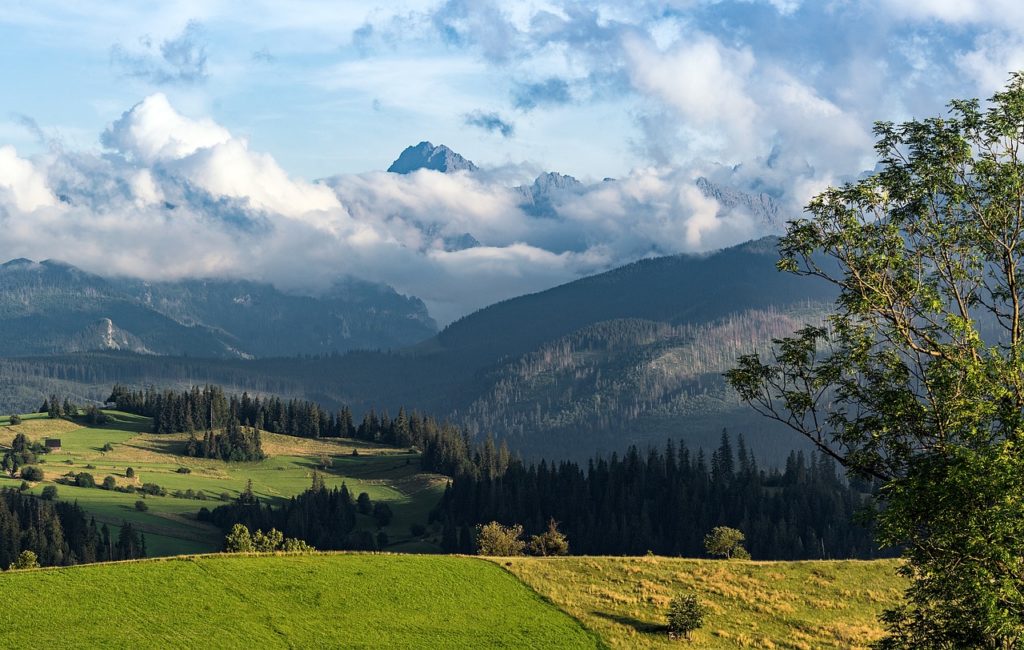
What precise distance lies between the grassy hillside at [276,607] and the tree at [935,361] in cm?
3827

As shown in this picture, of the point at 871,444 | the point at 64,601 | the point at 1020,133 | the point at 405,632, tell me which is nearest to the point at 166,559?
the point at 64,601

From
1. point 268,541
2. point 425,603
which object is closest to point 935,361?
point 425,603

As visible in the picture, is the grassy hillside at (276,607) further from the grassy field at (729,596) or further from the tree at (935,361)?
the tree at (935,361)

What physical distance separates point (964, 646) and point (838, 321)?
14199 mm

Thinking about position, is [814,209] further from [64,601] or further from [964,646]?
[64,601]

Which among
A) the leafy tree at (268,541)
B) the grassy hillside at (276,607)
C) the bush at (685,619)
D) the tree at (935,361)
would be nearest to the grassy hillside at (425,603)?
the grassy hillside at (276,607)

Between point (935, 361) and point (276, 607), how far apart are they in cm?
5598

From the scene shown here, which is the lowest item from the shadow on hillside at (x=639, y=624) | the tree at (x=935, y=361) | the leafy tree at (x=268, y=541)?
the leafy tree at (x=268, y=541)

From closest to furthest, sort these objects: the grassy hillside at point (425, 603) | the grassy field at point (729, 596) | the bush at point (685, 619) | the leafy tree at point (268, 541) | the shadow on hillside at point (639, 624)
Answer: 1. the grassy hillside at point (425, 603)
2. the bush at point (685, 619)
3. the grassy field at point (729, 596)
4. the shadow on hillside at point (639, 624)
5. the leafy tree at point (268, 541)

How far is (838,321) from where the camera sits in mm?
45531

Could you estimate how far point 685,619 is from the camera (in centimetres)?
8112

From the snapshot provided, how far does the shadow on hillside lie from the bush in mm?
1130

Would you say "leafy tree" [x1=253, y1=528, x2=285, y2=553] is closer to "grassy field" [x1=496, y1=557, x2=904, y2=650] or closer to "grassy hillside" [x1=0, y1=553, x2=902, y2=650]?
"grassy hillside" [x1=0, y1=553, x2=902, y2=650]

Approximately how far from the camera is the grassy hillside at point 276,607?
245 ft
